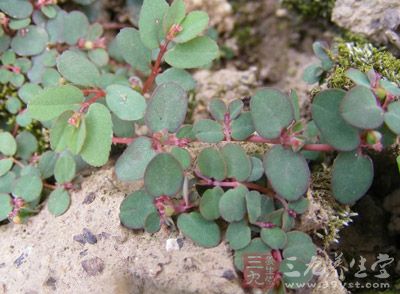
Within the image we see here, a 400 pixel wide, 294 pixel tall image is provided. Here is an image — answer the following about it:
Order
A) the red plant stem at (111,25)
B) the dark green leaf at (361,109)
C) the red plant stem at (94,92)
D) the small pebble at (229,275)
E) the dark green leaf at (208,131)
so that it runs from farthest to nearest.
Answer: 1. the red plant stem at (111,25)
2. the red plant stem at (94,92)
3. the dark green leaf at (208,131)
4. the small pebble at (229,275)
5. the dark green leaf at (361,109)

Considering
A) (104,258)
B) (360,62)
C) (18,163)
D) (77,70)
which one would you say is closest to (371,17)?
(360,62)

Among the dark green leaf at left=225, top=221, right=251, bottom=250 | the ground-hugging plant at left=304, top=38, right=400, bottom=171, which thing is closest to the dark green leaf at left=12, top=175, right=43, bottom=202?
the dark green leaf at left=225, top=221, right=251, bottom=250

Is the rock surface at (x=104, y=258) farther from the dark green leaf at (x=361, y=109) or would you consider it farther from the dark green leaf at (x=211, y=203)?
the dark green leaf at (x=361, y=109)

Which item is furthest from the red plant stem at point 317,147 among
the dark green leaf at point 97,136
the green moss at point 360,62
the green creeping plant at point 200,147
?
the dark green leaf at point 97,136

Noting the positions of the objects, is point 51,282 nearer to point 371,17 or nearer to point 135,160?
point 135,160

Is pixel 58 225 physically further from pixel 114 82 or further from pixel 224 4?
pixel 224 4

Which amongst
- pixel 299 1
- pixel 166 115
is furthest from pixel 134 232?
pixel 299 1

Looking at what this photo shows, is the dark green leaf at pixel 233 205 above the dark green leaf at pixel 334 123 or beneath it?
beneath
